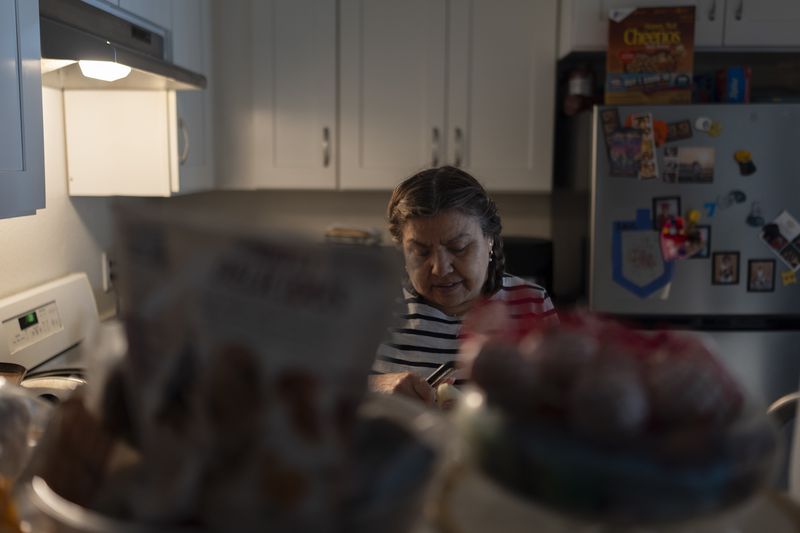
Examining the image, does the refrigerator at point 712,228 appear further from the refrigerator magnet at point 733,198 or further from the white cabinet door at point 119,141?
the white cabinet door at point 119,141

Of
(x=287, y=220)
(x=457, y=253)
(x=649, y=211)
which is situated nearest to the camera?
(x=457, y=253)

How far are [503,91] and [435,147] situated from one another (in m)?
0.30

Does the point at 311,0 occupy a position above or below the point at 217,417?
above

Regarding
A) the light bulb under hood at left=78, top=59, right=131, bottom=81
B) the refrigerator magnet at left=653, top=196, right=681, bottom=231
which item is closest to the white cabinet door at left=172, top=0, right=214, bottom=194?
the light bulb under hood at left=78, top=59, right=131, bottom=81

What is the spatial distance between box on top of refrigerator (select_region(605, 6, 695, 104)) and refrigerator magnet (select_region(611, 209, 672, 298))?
0.38 meters

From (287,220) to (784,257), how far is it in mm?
1809

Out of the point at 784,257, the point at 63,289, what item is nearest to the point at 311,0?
the point at 63,289

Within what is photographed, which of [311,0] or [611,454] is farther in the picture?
[311,0]

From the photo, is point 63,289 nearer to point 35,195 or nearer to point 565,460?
point 35,195

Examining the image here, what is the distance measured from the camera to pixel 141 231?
15.3 inches

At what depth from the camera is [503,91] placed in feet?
8.52

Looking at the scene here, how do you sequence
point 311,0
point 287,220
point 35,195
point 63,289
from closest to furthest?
point 35,195 → point 63,289 → point 311,0 → point 287,220

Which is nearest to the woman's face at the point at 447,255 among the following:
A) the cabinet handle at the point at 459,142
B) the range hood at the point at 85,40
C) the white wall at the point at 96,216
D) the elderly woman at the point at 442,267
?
the elderly woman at the point at 442,267

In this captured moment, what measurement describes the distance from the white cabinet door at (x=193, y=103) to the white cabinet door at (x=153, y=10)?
60mm
